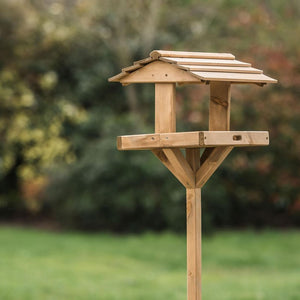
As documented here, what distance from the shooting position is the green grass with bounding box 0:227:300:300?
22.5ft

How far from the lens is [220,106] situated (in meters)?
3.99

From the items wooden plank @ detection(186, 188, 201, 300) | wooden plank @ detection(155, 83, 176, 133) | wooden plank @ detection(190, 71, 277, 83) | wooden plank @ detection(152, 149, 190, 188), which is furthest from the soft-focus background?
wooden plank @ detection(190, 71, 277, 83)

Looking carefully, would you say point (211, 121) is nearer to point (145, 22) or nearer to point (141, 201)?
point (141, 201)

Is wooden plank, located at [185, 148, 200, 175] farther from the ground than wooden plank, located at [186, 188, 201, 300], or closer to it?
farther from the ground

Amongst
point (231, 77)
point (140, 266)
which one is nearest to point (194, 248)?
point (231, 77)

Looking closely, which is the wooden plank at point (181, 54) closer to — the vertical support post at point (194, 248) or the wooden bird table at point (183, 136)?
the wooden bird table at point (183, 136)

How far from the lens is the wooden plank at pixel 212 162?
3.87 metres

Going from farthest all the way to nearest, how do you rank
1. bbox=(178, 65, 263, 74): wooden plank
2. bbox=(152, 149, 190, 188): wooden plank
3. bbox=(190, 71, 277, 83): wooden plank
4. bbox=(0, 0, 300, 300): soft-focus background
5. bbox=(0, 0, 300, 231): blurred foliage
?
bbox=(0, 0, 300, 231): blurred foliage, bbox=(0, 0, 300, 300): soft-focus background, bbox=(152, 149, 190, 188): wooden plank, bbox=(178, 65, 263, 74): wooden plank, bbox=(190, 71, 277, 83): wooden plank

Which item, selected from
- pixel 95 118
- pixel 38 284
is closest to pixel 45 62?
pixel 95 118

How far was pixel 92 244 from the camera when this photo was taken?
35.1ft

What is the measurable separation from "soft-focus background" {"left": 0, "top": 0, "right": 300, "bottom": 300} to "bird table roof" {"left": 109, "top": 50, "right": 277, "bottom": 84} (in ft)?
17.8

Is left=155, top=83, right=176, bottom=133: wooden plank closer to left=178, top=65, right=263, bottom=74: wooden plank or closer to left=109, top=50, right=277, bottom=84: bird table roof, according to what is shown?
left=109, top=50, right=277, bottom=84: bird table roof

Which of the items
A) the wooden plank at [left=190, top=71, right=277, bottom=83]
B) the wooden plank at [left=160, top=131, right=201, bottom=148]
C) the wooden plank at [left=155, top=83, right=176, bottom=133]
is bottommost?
the wooden plank at [left=160, top=131, right=201, bottom=148]

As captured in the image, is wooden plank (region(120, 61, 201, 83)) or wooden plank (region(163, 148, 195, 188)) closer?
wooden plank (region(120, 61, 201, 83))
